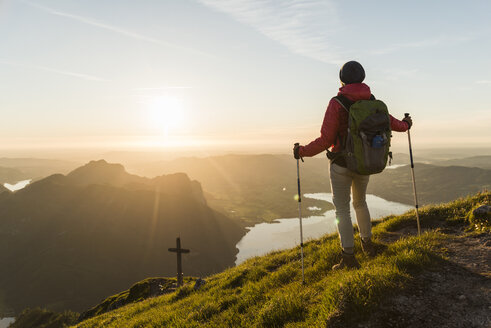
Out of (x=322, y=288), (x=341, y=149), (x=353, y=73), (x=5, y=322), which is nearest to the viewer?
(x=322, y=288)

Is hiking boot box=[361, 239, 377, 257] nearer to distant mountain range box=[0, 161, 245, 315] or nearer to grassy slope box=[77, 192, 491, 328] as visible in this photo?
grassy slope box=[77, 192, 491, 328]

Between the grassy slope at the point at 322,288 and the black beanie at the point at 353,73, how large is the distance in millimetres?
3838

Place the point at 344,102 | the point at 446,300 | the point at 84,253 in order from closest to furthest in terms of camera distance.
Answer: the point at 446,300, the point at 344,102, the point at 84,253

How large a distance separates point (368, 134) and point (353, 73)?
5.14ft

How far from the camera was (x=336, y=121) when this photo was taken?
19.1ft

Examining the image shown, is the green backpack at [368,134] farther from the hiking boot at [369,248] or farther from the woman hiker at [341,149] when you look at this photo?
the hiking boot at [369,248]

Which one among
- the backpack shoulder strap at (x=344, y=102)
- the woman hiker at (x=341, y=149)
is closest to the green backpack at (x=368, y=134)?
the backpack shoulder strap at (x=344, y=102)

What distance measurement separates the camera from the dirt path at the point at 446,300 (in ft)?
12.6

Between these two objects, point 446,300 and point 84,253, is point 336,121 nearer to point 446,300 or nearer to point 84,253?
point 446,300

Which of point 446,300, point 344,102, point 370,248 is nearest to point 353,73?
point 344,102

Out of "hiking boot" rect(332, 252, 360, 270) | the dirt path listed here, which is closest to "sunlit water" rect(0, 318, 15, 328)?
"hiking boot" rect(332, 252, 360, 270)

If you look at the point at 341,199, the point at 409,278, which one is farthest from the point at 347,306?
the point at 341,199

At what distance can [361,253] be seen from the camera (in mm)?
6828

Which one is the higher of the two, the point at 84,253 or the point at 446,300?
the point at 446,300
